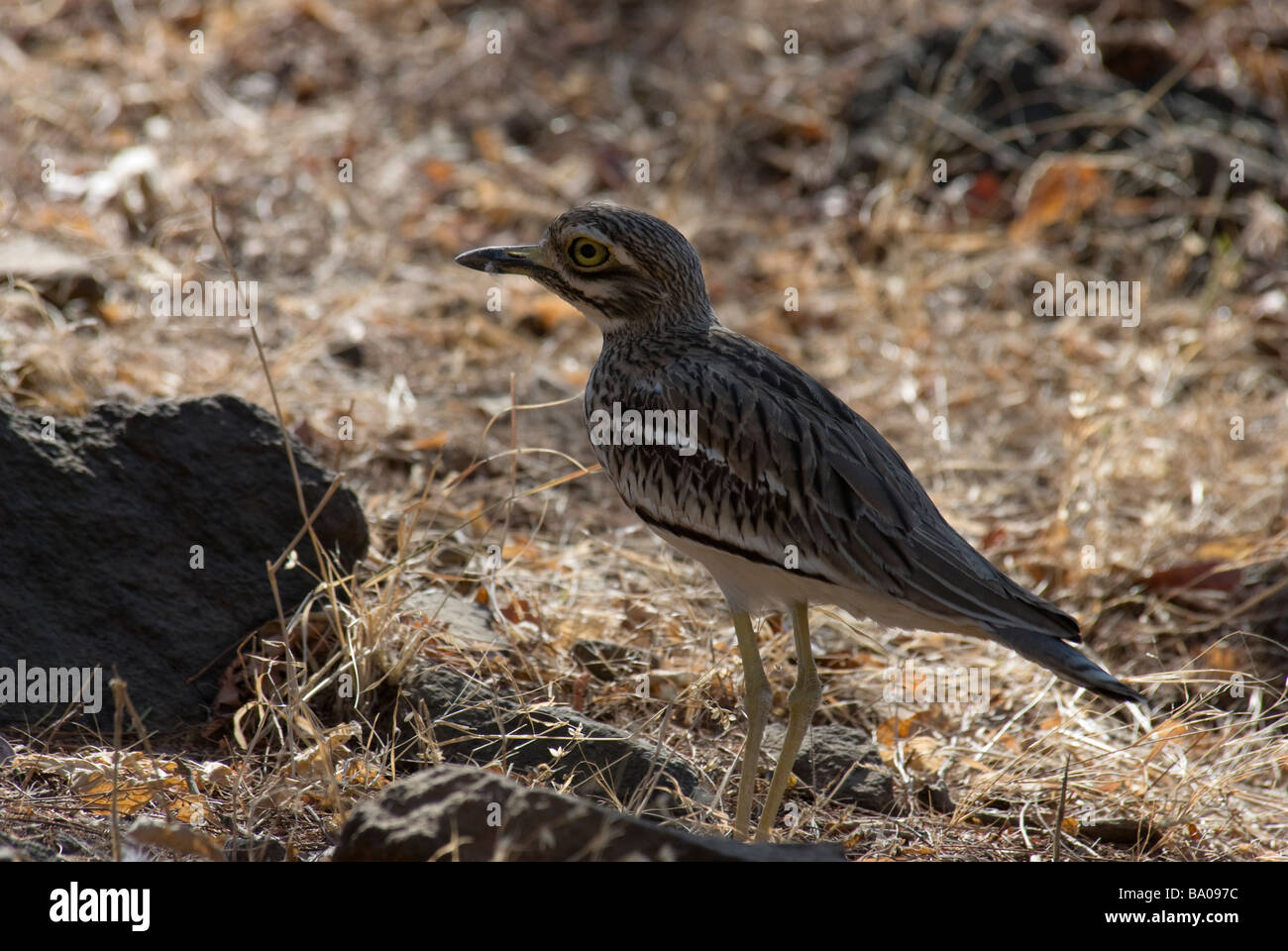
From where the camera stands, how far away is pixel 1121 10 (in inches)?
338

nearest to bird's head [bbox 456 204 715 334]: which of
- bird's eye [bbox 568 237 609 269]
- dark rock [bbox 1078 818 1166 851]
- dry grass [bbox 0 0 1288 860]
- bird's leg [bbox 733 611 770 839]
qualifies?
bird's eye [bbox 568 237 609 269]

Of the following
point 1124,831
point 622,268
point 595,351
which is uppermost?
point 595,351

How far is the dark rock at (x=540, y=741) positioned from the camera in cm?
356

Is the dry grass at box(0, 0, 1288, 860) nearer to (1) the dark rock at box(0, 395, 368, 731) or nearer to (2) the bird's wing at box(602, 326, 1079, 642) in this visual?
(1) the dark rock at box(0, 395, 368, 731)

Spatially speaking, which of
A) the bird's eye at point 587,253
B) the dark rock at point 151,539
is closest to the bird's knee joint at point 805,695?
the bird's eye at point 587,253

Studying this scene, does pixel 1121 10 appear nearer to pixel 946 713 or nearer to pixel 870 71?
pixel 870 71

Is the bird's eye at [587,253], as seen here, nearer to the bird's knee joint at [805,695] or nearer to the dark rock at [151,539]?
the dark rock at [151,539]

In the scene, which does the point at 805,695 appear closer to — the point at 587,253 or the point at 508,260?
the point at 587,253

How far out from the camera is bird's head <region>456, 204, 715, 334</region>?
147 inches

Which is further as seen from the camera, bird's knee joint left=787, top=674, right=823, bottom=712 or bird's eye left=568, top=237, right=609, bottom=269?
bird's eye left=568, top=237, right=609, bottom=269

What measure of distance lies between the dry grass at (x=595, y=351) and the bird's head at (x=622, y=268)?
0.40 metres

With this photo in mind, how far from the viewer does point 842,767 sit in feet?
12.7

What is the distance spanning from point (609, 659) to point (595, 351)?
2.46m

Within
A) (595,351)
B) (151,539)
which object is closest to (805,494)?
(151,539)
